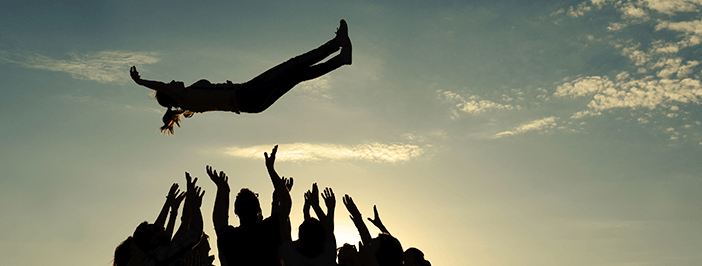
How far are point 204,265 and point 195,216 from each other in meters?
0.76

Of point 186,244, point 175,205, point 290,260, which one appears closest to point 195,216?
point 186,244

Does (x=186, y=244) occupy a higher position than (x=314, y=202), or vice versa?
(x=314, y=202)

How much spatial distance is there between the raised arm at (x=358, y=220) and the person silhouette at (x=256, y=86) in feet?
5.66

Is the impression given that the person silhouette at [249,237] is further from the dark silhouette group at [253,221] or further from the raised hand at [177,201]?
the raised hand at [177,201]

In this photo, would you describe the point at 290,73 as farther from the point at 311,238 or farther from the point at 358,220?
the point at 311,238

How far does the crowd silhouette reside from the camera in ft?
14.6

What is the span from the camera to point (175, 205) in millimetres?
6020

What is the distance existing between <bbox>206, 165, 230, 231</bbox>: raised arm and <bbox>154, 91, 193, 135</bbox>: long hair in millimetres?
1298

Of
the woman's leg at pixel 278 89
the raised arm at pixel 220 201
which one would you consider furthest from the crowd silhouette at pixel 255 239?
the woman's leg at pixel 278 89

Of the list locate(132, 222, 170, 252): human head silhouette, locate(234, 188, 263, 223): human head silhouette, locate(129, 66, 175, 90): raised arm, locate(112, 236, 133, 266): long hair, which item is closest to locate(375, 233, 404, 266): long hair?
locate(234, 188, 263, 223): human head silhouette

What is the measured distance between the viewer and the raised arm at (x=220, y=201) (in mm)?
5234

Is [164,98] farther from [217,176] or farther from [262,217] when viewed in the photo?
[262,217]

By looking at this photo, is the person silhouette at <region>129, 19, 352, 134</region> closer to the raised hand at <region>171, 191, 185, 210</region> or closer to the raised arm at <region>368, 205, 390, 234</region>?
the raised hand at <region>171, 191, 185, 210</region>

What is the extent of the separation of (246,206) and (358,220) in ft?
5.81
